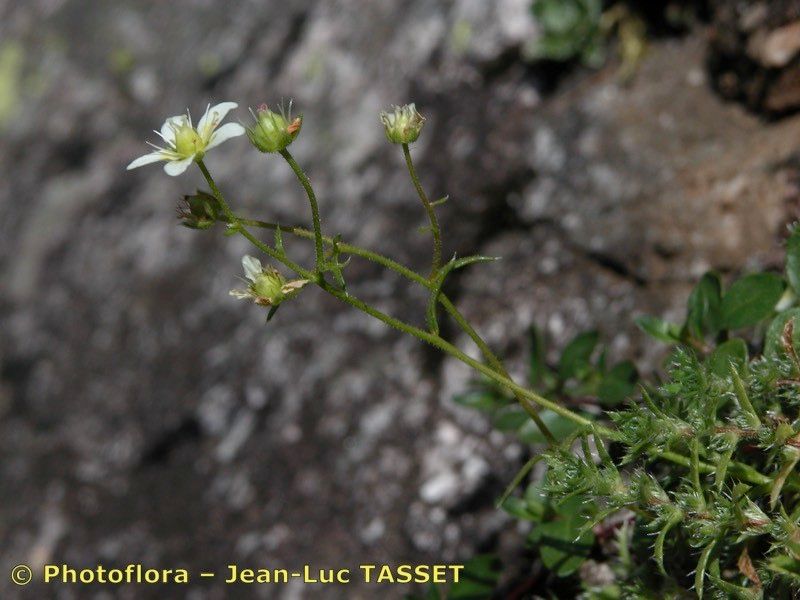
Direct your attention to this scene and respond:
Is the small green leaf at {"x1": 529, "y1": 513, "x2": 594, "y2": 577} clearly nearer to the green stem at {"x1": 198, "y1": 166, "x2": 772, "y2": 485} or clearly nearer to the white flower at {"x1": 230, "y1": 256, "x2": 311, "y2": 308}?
the green stem at {"x1": 198, "y1": 166, "x2": 772, "y2": 485}

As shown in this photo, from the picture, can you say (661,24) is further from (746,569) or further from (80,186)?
(80,186)

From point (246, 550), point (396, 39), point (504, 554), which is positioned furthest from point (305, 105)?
point (504, 554)

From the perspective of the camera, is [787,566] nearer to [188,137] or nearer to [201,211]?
[201,211]

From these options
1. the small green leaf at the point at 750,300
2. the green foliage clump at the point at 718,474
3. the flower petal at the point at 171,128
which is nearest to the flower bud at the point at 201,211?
the flower petal at the point at 171,128

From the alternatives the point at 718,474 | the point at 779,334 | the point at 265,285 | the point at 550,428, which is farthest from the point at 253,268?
the point at 779,334

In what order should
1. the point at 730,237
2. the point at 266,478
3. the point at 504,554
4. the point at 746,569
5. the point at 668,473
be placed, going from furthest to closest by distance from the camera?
1. the point at 266,478
2. the point at 730,237
3. the point at 504,554
4. the point at 668,473
5. the point at 746,569
